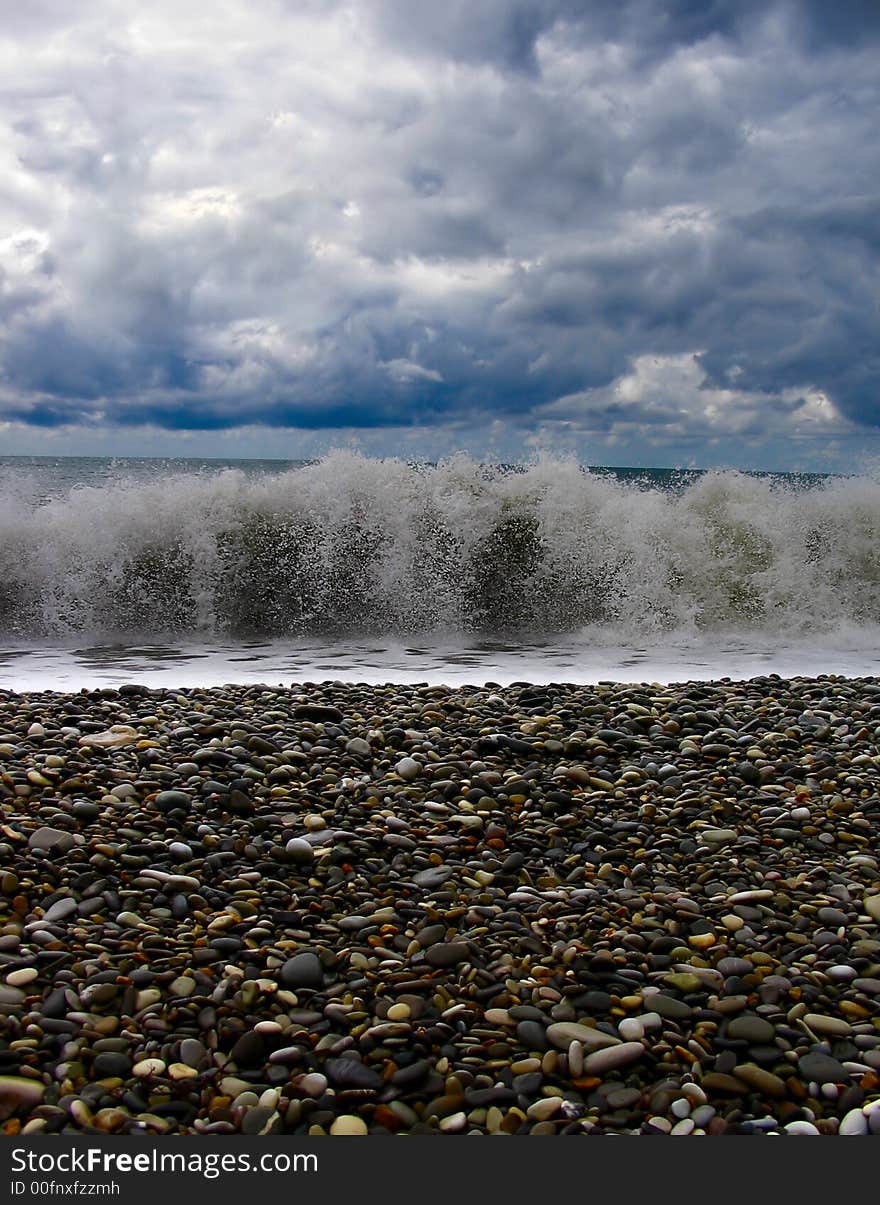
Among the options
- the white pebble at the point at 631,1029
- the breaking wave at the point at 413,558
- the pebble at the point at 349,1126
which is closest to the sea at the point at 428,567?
the breaking wave at the point at 413,558

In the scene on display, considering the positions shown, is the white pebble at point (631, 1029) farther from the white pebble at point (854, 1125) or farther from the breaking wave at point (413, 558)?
the breaking wave at point (413, 558)

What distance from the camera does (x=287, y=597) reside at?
9.72 metres

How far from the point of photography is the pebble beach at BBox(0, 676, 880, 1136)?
2195 mm

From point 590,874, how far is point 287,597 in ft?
22.9

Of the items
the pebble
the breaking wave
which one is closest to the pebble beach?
the pebble

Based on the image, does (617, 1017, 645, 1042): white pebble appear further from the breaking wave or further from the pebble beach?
the breaking wave

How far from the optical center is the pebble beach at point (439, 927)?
86.4 inches

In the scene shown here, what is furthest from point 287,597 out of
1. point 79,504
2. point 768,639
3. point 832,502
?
point 832,502

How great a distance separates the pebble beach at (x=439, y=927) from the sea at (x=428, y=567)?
4281 millimetres

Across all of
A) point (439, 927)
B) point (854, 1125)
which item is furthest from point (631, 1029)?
point (439, 927)

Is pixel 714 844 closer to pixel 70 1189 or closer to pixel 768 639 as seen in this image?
pixel 70 1189

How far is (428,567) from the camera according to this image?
388 inches

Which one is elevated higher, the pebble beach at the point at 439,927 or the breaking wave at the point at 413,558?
the breaking wave at the point at 413,558

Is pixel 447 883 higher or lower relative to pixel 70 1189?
higher
